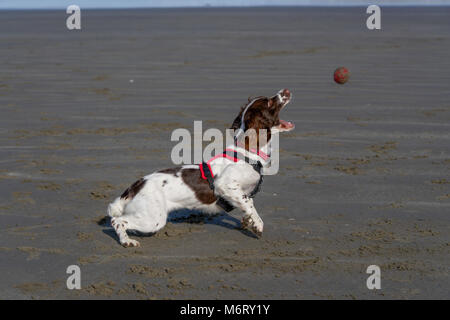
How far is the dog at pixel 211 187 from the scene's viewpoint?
5.82 m

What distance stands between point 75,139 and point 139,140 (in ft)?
3.50

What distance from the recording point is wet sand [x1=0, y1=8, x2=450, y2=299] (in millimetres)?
5118

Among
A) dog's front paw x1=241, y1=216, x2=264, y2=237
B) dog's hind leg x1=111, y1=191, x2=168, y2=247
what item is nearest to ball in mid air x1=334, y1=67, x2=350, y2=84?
dog's front paw x1=241, y1=216, x2=264, y2=237

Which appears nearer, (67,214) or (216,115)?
(67,214)

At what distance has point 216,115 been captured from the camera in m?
12.4

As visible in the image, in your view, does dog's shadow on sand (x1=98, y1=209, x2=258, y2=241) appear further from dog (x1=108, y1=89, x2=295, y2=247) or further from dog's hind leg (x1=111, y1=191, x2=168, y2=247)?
dog's hind leg (x1=111, y1=191, x2=168, y2=247)

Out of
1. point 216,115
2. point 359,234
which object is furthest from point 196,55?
point 359,234

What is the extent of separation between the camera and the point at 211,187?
6.04m

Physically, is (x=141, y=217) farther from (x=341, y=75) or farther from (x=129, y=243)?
(x=341, y=75)

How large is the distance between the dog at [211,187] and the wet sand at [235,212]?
242 millimetres

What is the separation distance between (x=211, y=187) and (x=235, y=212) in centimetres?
93

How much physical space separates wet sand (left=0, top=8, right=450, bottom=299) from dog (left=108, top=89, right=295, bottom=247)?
0.24 metres

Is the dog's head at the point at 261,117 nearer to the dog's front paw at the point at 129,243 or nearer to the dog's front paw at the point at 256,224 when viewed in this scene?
the dog's front paw at the point at 256,224
